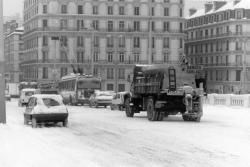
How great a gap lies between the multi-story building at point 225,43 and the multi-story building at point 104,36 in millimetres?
7659

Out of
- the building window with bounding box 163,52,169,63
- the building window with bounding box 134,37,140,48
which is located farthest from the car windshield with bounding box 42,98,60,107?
the building window with bounding box 163,52,169,63

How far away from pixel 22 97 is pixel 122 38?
57826 millimetres

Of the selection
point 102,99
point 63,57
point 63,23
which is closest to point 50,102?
point 102,99

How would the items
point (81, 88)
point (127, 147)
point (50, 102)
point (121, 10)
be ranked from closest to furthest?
1. point (127, 147)
2. point (50, 102)
3. point (81, 88)
4. point (121, 10)

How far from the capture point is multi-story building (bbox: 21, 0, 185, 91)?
108 metres

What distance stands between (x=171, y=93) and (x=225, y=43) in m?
87.0

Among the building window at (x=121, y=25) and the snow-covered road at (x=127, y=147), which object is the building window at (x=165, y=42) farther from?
the snow-covered road at (x=127, y=147)

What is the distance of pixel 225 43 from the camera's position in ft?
369

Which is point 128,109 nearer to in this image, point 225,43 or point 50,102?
point 50,102

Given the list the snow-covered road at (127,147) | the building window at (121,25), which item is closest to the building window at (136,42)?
the building window at (121,25)

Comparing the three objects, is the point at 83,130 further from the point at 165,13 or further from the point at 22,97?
the point at 165,13

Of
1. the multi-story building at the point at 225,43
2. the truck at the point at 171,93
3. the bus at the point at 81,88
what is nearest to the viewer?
the truck at the point at 171,93

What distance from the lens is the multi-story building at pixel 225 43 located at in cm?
10975

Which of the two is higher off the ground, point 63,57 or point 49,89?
point 63,57
